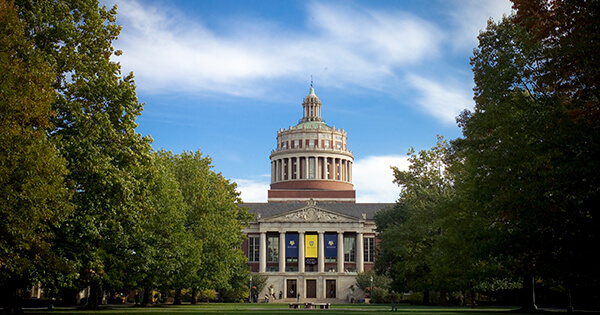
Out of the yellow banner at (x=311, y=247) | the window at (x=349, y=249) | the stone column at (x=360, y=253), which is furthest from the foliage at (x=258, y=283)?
the stone column at (x=360, y=253)

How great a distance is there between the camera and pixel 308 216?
124438 mm

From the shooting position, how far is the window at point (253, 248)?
12356cm

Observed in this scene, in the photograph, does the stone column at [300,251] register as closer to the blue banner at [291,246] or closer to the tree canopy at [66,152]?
the blue banner at [291,246]

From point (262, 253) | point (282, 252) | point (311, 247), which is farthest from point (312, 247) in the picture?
point (262, 253)

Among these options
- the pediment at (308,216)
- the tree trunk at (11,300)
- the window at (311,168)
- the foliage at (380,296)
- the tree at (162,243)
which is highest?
the window at (311,168)

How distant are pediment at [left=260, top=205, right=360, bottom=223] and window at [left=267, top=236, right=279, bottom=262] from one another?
4.03 m

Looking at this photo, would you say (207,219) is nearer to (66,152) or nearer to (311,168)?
(66,152)

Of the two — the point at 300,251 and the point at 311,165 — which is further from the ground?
the point at 311,165

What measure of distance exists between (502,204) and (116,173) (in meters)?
16.5

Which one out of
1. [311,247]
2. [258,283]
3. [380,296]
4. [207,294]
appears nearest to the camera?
[207,294]

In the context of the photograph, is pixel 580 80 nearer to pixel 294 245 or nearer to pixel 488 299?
pixel 488 299

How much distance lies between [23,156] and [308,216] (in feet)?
342

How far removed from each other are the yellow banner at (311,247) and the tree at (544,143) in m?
91.9

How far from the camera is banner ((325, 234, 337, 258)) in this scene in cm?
12169
